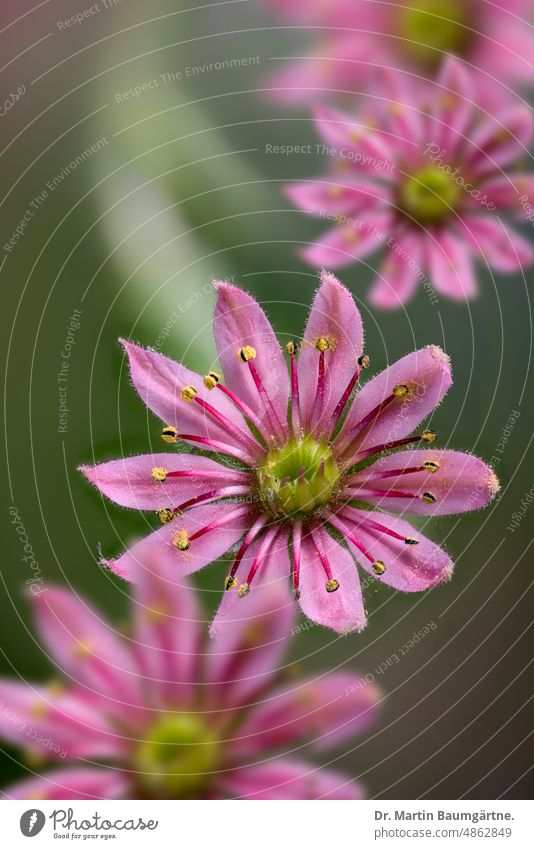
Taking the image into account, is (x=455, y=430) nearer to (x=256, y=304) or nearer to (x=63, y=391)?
(x=256, y=304)

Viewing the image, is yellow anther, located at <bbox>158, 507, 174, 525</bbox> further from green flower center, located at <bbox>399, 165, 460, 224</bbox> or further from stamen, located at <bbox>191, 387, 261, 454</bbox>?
green flower center, located at <bbox>399, 165, 460, 224</bbox>

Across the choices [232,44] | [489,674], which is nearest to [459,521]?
[489,674]

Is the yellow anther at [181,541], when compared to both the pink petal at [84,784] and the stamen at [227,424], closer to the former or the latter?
the stamen at [227,424]

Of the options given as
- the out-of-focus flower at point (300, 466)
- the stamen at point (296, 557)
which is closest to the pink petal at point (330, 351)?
the out-of-focus flower at point (300, 466)

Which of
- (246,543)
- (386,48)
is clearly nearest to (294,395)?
(246,543)

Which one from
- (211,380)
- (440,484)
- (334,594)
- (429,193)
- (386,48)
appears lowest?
(334,594)

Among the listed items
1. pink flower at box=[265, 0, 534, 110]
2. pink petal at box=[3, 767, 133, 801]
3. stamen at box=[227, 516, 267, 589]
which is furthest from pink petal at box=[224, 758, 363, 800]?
pink flower at box=[265, 0, 534, 110]

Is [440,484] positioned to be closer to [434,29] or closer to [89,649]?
[89,649]

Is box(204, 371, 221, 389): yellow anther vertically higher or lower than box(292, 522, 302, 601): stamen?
higher
